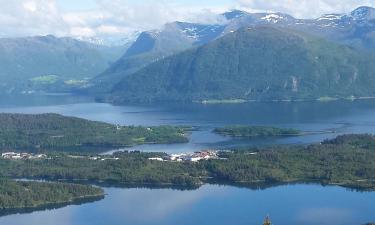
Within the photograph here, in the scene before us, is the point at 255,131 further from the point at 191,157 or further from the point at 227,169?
the point at 227,169

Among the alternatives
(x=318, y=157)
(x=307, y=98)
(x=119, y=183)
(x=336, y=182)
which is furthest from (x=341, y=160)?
(x=307, y=98)

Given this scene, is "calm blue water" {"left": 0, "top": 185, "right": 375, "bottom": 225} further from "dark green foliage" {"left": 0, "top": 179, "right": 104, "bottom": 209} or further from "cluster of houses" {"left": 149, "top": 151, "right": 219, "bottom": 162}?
"cluster of houses" {"left": 149, "top": 151, "right": 219, "bottom": 162}

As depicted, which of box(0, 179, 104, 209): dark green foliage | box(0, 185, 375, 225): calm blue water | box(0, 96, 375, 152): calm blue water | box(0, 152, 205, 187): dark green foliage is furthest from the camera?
box(0, 96, 375, 152): calm blue water

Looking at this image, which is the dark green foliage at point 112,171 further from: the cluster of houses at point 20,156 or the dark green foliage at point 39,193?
the dark green foliage at point 39,193

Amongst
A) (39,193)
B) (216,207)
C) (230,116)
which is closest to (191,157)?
(216,207)

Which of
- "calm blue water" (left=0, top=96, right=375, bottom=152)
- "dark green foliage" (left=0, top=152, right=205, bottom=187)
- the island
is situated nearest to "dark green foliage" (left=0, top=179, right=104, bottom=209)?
"dark green foliage" (left=0, top=152, right=205, bottom=187)

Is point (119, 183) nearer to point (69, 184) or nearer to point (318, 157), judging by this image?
point (69, 184)
